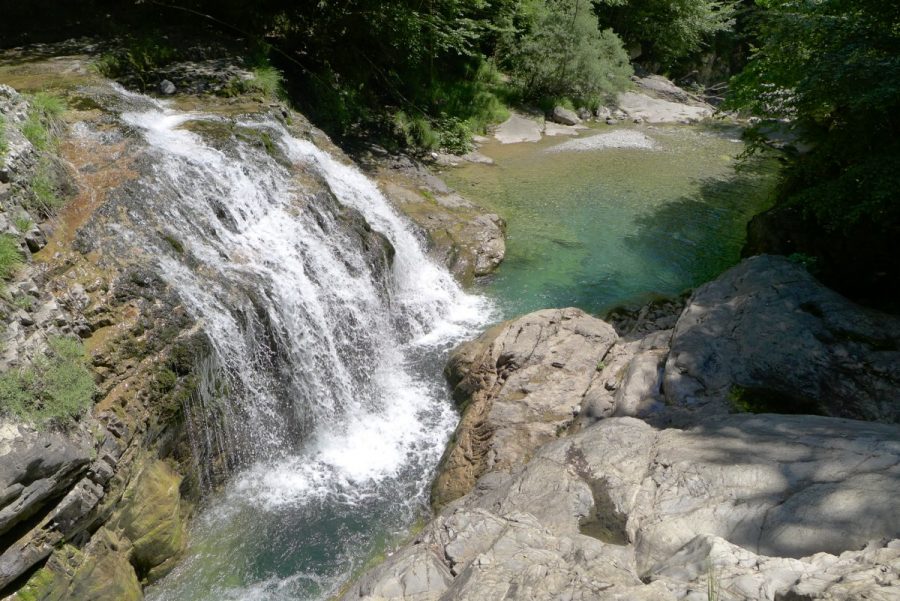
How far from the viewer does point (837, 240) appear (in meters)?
7.83

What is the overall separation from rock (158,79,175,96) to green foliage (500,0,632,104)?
13.6 m

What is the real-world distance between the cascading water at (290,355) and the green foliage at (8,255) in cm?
133

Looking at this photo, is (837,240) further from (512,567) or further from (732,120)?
(732,120)

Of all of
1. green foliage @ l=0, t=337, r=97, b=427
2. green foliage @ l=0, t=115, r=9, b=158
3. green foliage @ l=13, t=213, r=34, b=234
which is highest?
green foliage @ l=0, t=115, r=9, b=158

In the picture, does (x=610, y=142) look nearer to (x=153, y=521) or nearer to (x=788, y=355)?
(x=788, y=355)

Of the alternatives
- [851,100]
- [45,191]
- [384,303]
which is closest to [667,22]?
[851,100]

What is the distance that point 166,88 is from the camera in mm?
11391

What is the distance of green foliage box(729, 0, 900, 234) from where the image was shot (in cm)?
654

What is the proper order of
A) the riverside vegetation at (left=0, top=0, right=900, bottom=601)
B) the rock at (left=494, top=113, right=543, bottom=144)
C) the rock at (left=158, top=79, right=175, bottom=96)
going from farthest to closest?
the rock at (left=494, top=113, right=543, bottom=144), the rock at (left=158, top=79, right=175, bottom=96), the riverside vegetation at (left=0, top=0, right=900, bottom=601)

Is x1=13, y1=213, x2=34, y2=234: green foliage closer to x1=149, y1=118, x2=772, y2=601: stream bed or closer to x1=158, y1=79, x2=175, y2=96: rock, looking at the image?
x1=149, y1=118, x2=772, y2=601: stream bed

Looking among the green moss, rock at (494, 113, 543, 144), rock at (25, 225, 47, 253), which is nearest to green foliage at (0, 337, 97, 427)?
rock at (25, 225, 47, 253)

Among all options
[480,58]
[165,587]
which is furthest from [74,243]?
[480,58]

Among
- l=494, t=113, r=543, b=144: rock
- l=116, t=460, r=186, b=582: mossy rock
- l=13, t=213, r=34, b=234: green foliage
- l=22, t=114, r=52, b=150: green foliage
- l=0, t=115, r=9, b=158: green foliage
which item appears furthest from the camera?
l=494, t=113, r=543, b=144: rock

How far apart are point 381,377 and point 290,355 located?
154 cm
